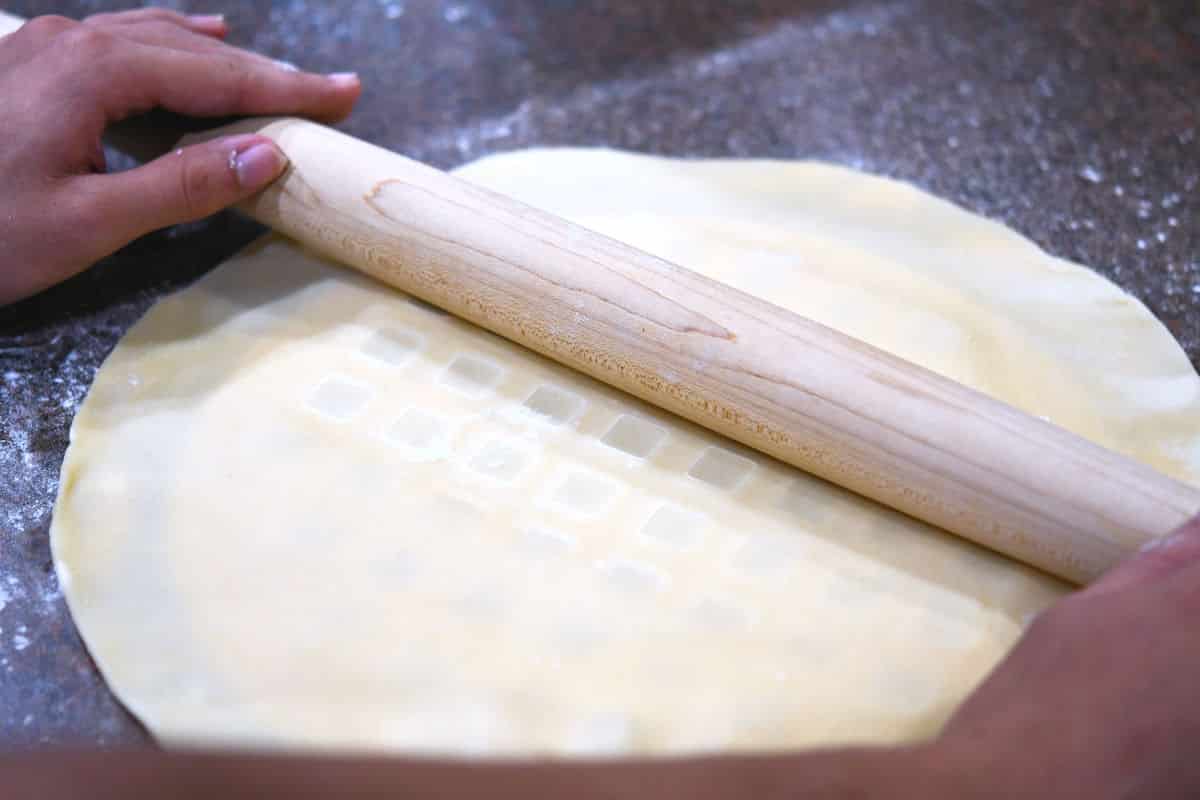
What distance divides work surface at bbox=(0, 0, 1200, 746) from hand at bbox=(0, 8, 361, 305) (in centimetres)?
19

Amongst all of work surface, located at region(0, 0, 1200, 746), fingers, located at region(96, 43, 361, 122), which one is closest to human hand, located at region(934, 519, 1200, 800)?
work surface, located at region(0, 0, 1200, 746)

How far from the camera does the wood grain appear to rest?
104 centimetres

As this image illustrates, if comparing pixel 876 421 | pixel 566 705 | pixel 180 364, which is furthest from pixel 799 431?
pixel 180 364

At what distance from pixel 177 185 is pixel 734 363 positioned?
0.80 metres

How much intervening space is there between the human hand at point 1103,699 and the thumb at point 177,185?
111 centimetres

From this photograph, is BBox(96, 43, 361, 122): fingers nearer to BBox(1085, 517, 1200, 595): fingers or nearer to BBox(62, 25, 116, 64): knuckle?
BBox(62, 25, 116, 64): knuckle

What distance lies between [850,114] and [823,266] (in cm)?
58

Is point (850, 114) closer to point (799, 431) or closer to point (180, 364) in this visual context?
point (799, 431)

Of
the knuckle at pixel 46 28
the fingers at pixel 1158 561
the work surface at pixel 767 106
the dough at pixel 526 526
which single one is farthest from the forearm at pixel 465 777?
the knuckle at pixel 46 28

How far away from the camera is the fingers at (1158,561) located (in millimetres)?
971

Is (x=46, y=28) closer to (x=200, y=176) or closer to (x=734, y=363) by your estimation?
(x=200, y=176)

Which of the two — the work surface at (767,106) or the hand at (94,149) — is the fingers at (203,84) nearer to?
the hand at (94,149)

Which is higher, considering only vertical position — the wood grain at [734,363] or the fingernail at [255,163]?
the fingernail at [255,163]

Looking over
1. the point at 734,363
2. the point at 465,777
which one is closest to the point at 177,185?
the point at 734,363
